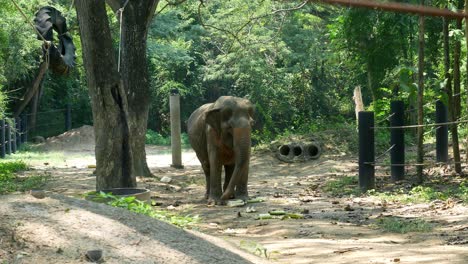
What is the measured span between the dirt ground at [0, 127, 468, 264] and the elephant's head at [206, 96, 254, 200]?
548 mm

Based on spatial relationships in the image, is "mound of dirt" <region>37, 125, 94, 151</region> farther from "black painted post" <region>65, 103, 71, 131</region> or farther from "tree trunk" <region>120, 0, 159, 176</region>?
"tree trunk" <region>120, 0, 159, 176</region>

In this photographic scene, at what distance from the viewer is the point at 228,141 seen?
1224 cm

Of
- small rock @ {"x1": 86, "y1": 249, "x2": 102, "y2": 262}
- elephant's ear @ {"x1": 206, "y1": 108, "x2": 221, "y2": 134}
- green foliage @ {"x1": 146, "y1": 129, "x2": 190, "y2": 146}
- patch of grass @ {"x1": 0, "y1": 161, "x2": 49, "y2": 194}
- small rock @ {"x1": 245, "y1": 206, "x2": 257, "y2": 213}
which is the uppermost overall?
elephant's ear @ {"x1": 206, "y1": 108, "x2": 221, "y2": 134}

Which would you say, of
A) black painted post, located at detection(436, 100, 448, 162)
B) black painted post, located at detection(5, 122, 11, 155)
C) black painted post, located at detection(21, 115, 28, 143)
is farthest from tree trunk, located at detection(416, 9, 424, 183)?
black painted post, located at detection(21, 115, 28, 143)

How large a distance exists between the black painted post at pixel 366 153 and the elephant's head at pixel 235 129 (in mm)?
2011

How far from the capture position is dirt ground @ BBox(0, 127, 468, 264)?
17.4 feet

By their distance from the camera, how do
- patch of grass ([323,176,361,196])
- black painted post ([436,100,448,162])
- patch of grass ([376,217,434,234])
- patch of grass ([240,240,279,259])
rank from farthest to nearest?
black painted post ([436,100,448,162]) < patch of grass ([323,176,361,196]) < patch of grass ([376,217,434,234]) < patch of grass ([240,240,279,259])

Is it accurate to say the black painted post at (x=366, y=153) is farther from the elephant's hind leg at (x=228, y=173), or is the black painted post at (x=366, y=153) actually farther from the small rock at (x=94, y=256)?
the small rock at (x=94, y=256)

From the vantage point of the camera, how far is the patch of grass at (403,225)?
8.45 metres

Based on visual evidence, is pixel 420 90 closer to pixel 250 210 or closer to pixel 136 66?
pixel 250 210

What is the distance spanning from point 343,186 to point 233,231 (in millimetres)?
5259

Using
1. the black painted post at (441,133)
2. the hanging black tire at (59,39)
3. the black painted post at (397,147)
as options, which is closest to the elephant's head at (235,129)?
the hanging black tire at (59,39)

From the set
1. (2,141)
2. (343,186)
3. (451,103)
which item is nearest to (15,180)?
(343,186)

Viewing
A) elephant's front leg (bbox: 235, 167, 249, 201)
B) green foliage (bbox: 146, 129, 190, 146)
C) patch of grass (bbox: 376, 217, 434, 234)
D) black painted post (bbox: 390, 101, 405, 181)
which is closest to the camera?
patch of grass (bbox: 376, 217, 434, 234)
